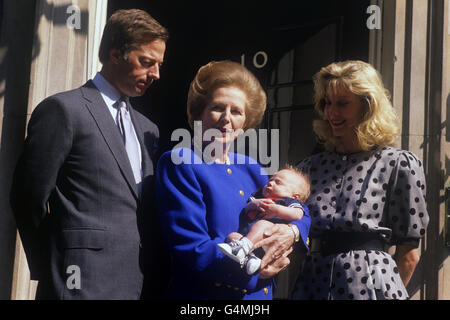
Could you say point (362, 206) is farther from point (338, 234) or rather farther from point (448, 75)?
point (448, 75)

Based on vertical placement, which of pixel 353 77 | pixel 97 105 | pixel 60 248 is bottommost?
pixel 60 248

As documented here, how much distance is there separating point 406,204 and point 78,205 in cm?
184

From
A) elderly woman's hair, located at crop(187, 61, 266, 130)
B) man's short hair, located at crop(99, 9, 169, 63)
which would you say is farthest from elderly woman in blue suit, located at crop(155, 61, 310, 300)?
man's short hair, located at crop(99, 9, 169, 63)

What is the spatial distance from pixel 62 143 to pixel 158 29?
85cm

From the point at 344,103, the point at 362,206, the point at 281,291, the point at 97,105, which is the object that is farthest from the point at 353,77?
the point at 281,291

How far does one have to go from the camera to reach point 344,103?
367 centimetres

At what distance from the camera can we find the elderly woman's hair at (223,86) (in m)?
3.28
